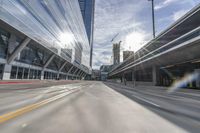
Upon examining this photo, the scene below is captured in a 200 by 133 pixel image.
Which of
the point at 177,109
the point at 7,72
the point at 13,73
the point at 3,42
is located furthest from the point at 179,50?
the point at 13,73

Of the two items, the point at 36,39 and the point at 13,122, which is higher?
the point at 36,39

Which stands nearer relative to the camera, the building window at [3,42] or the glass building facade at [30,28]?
the glass building facade at [30,28]

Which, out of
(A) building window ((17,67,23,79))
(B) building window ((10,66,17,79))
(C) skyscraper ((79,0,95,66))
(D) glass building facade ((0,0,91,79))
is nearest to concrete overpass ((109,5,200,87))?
(D) glass building facade ((0,0,91,79))

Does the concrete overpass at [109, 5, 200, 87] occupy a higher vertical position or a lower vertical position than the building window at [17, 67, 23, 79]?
higher

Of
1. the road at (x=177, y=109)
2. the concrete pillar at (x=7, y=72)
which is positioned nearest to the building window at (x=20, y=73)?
the concrete pillar at (x=7, y=72)

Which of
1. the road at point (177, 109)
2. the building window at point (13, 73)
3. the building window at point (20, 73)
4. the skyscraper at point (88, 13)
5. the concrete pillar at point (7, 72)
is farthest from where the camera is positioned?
the skyscraper at point (88, 13)

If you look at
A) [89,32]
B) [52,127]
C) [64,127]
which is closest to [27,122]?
[52,127]

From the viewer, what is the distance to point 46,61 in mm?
36625

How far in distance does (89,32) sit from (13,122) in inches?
5459

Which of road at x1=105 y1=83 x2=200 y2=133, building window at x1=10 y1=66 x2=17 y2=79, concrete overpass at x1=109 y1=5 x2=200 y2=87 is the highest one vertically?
concrete overpass at x1=109 y1=5 x2=200 y2=87

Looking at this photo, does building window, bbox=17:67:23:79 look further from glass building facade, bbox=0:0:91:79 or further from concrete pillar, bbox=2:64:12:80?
concrete pillar, bbox=2:64:12:80

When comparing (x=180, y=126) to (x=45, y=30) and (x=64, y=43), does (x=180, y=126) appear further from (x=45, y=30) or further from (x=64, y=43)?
(x=64, y=43)

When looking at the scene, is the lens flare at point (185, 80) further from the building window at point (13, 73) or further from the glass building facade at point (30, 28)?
the building window at point (13, 73)

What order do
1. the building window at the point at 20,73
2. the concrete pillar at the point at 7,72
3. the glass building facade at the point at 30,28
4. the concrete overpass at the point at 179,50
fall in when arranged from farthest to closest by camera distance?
1. the building window at the point at 20,73
2. the concrete pillar at the point at 7,72
3. the glass building facade at the point at 30,28
4. the concrete overpass at the point at 179,50
